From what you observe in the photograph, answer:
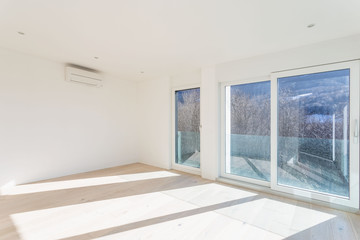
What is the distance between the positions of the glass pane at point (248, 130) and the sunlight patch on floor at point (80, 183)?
1412 millimetres

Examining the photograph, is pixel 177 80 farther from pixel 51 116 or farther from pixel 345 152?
pixel 345 152

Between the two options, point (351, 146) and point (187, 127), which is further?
point (187, 127)

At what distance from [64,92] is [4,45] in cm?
115

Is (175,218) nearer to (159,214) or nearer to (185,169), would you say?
(159,214)

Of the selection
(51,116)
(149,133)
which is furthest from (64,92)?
(149,133)

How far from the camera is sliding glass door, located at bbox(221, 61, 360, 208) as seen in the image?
2422mm

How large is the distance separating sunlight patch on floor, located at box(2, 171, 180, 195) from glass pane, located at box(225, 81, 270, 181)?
1.41 metres

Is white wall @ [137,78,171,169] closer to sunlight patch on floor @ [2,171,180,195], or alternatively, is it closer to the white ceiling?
sunlight patch on floor @ [2,171,180,195]

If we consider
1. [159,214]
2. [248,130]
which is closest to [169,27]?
[248,130]

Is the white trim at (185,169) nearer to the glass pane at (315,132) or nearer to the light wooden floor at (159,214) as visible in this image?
the light wooden floor at (159,214)

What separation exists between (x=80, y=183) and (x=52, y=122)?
4.55 ft

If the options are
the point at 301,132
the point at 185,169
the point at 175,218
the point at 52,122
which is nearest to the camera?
the point at 175,218

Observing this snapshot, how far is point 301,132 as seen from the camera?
2.77 metres

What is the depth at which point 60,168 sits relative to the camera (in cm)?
365
